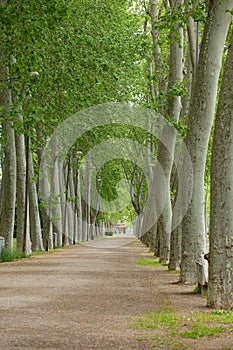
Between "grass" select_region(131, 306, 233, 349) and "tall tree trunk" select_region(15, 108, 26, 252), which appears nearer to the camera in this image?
"grass" select_region(131, 306, 233, 349)

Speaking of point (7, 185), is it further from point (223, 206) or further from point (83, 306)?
point (223, 206)

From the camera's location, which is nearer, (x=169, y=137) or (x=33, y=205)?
(x=169, y=137)

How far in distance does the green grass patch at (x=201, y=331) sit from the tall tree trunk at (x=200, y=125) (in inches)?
270

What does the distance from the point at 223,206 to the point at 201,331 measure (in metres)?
3.11

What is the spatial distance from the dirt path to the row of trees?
1.59 m

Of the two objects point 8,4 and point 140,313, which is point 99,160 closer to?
point 8,4

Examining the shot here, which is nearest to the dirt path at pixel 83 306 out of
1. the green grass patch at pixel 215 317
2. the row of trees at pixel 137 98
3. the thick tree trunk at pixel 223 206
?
the thick tree trunk at pixel 223 206

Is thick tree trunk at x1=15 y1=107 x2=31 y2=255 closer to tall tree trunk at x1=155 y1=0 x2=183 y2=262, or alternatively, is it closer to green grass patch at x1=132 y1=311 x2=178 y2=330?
tall tree trunk at x1=155 y1=0 x2=183 y2=262

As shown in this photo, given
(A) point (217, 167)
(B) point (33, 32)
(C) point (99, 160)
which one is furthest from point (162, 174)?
(C) point (99, 160)

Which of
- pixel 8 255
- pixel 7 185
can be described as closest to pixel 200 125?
pixel 7 185

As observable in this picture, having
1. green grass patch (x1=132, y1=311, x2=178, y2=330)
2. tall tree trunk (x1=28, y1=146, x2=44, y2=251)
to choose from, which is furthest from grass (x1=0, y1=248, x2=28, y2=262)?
green grass patch (x1=132, y1=311, x2=178, y2=330)

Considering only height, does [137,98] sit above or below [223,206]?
above

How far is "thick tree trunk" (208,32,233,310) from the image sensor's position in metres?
12.3

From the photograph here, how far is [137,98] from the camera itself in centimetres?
4228
